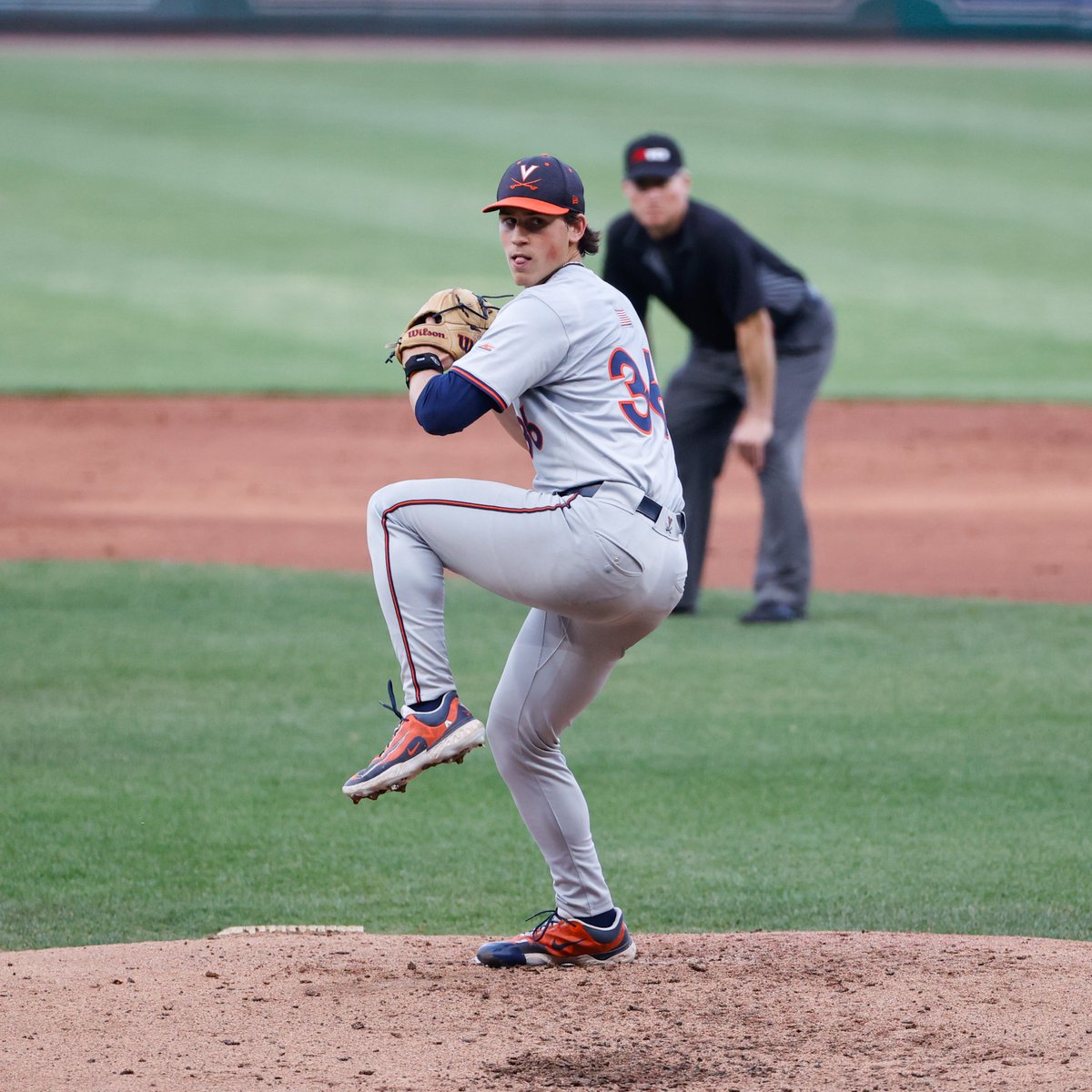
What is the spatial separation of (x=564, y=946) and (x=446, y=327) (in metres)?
1.57

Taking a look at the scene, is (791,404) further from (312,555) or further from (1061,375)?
(1061,375)

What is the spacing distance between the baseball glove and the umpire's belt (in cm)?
41

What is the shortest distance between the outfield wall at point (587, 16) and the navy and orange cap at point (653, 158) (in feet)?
97.0

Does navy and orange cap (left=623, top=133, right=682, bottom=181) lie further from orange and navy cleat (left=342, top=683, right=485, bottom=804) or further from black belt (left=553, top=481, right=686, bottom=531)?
orange and navy cleat (left=342, top=683, right=485, bottom=804)

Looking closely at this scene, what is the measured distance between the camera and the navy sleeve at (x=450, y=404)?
151 inches

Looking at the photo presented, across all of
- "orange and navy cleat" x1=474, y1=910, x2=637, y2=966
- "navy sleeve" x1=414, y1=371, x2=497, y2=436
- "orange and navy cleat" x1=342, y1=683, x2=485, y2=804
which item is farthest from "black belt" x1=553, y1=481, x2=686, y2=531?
"orange and navy cleat" x1=474, y1=910, x2=637, y2=966

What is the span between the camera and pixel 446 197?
83.3 feet

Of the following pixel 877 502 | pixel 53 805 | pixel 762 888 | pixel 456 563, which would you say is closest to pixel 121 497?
pixel 877 502

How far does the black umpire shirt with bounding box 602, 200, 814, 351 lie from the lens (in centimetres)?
816

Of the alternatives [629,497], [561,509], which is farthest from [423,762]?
[629,497]

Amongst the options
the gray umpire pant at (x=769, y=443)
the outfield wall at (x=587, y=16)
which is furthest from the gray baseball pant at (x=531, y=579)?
Answer: the outfield wall at (x=587, y=16)

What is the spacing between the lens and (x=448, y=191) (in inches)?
1018

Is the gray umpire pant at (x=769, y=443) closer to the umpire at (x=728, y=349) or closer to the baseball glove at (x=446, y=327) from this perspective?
the umpire at (x=728, y=349)

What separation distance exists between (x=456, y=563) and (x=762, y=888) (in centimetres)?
189
